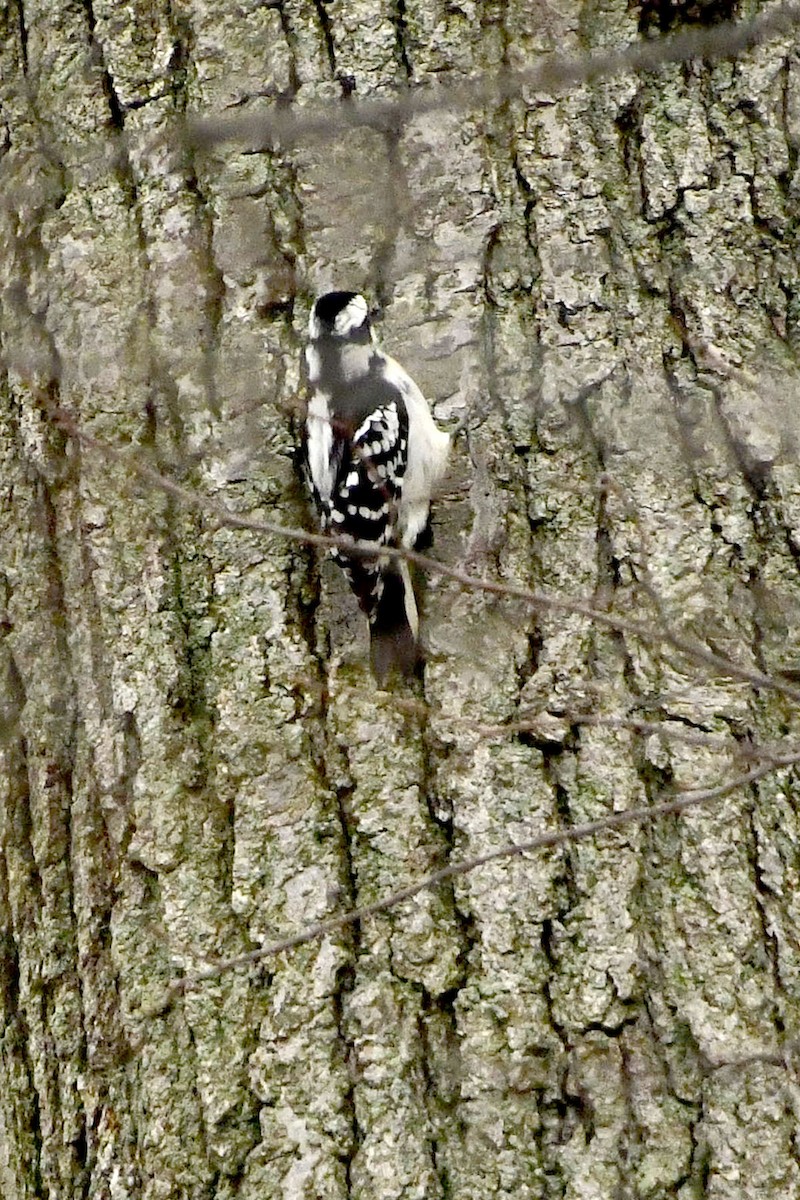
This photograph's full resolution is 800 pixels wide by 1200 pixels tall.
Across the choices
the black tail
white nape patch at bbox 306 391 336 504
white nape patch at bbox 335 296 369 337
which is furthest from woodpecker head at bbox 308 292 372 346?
the black tail

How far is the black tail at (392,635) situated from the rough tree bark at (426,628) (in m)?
0.04

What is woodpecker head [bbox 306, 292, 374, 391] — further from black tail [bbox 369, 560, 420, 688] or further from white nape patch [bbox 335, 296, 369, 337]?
black tail [bbox 369, 560, 420, 688]

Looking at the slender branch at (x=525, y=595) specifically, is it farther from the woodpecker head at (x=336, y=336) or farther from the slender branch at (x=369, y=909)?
the woodpecker head at (x=336, y=336)

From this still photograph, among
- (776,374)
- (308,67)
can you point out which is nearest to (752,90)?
(776,374)

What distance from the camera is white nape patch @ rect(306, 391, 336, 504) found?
2.65 meters

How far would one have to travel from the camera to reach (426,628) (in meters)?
2.55

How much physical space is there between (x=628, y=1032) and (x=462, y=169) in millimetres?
1543

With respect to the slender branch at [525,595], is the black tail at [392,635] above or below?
below

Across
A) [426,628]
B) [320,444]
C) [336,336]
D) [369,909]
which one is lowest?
[369,909]

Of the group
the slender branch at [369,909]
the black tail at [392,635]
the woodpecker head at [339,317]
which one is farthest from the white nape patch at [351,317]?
the slender branch at [369,909]

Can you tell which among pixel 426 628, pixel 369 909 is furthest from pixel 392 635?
pixel 369 909

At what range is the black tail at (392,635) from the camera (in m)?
2.45

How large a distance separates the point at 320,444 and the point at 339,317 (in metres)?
0.25

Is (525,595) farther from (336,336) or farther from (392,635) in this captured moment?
(336,336)
